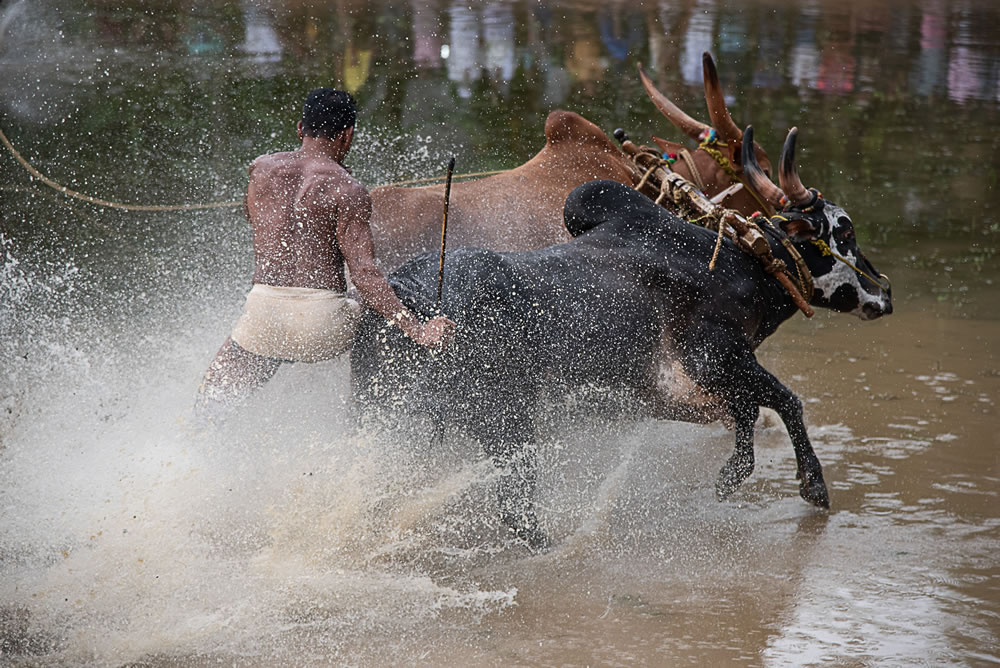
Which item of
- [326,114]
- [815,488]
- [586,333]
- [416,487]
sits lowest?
[815,488]

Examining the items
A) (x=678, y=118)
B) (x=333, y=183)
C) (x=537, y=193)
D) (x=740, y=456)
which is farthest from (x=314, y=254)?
(x=678, y=118)

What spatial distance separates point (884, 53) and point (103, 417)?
10165 mm

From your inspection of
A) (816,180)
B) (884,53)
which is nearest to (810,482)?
(816,180)

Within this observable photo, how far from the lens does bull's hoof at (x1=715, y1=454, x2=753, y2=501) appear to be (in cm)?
445

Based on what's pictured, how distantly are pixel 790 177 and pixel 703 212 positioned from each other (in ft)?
1.09

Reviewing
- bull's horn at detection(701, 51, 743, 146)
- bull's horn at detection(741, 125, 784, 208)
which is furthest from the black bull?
bull's horn at detection(701, 51, 743, 146)

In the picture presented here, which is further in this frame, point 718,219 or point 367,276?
point 718,219

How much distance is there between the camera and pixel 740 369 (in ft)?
14.1

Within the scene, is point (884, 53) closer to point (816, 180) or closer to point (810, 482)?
point (816, 180)

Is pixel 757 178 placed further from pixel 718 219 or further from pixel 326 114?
pixel 326 114

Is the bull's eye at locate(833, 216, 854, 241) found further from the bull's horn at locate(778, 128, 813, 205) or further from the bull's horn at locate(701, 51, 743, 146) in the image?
the bull's horn at locate(701, 51, 743, 146)

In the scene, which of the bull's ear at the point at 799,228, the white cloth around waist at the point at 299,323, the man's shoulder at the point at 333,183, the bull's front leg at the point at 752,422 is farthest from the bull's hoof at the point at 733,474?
the man's shoulder at the point at 333,183

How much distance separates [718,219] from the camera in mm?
4438

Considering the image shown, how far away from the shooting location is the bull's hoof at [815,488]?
4.40m
